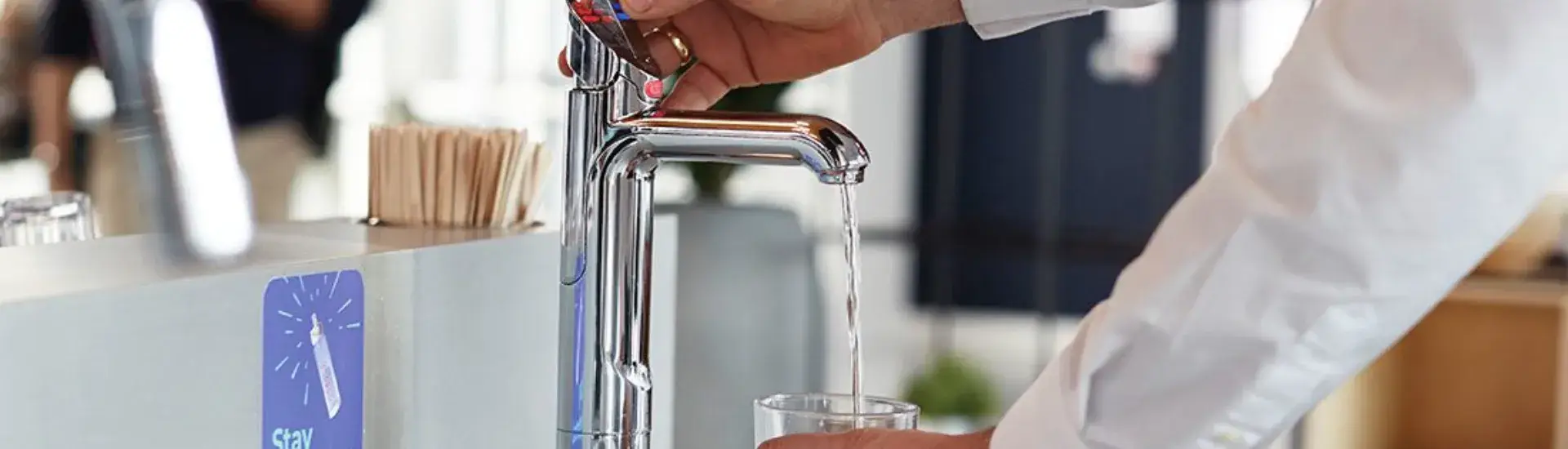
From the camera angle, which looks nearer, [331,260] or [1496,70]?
[1496,70]

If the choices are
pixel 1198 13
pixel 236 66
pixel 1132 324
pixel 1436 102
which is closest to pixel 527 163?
pixel 1132 324

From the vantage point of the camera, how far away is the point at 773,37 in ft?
3.44

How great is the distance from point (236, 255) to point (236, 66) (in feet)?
6.86

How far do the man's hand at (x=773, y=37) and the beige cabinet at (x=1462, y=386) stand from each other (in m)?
2.79

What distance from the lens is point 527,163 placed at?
104cm

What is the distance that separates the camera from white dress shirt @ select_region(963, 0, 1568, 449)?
72cm

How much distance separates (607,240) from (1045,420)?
0.22 metres

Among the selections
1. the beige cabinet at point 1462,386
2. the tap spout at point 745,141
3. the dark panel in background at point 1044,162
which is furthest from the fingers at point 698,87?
the dark panel in background at point 1044,162

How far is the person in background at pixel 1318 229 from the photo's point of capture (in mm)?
723

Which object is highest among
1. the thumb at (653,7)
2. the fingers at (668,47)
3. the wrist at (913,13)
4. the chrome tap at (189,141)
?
the wrist at (913,13)

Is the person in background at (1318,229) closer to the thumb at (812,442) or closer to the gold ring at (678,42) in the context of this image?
the thumb at (812,442)

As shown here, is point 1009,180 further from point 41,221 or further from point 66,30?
point 41,221

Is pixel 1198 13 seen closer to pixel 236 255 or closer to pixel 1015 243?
pixel 1015 243

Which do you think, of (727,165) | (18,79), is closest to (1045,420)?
(727,165)
